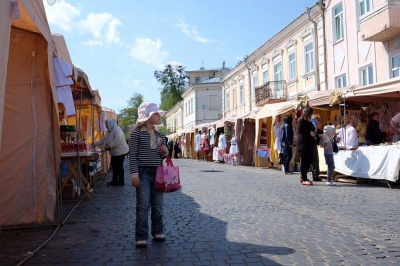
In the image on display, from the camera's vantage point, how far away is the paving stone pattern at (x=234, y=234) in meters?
4.59

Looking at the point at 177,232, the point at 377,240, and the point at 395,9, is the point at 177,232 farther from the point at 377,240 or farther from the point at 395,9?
the point at 395,9

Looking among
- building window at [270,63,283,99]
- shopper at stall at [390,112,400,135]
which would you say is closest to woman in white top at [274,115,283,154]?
shopper at stall at [390,112,400,135]

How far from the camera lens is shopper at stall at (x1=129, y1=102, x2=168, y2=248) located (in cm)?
541

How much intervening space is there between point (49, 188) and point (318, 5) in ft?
67.7

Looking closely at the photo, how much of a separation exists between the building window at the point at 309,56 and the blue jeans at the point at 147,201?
2118cm

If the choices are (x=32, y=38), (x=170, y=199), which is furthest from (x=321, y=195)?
(x=32, y=38)

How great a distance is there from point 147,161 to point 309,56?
2171 cm

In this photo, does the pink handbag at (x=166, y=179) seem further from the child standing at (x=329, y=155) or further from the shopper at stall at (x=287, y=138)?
the shopper at stall at (x=287, y=138)

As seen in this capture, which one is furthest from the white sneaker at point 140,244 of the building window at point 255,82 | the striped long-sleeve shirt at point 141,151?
the building window at point 255,82

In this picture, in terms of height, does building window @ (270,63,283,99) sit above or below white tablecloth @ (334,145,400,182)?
above

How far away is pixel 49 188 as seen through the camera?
634cm

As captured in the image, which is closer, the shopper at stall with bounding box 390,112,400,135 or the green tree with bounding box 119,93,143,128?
the shopper at stall with bounding box 390,112,400,135

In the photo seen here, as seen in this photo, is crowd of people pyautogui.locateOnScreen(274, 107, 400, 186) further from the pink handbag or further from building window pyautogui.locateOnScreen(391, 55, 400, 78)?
the pink handbag

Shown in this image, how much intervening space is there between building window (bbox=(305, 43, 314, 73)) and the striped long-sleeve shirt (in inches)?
830
